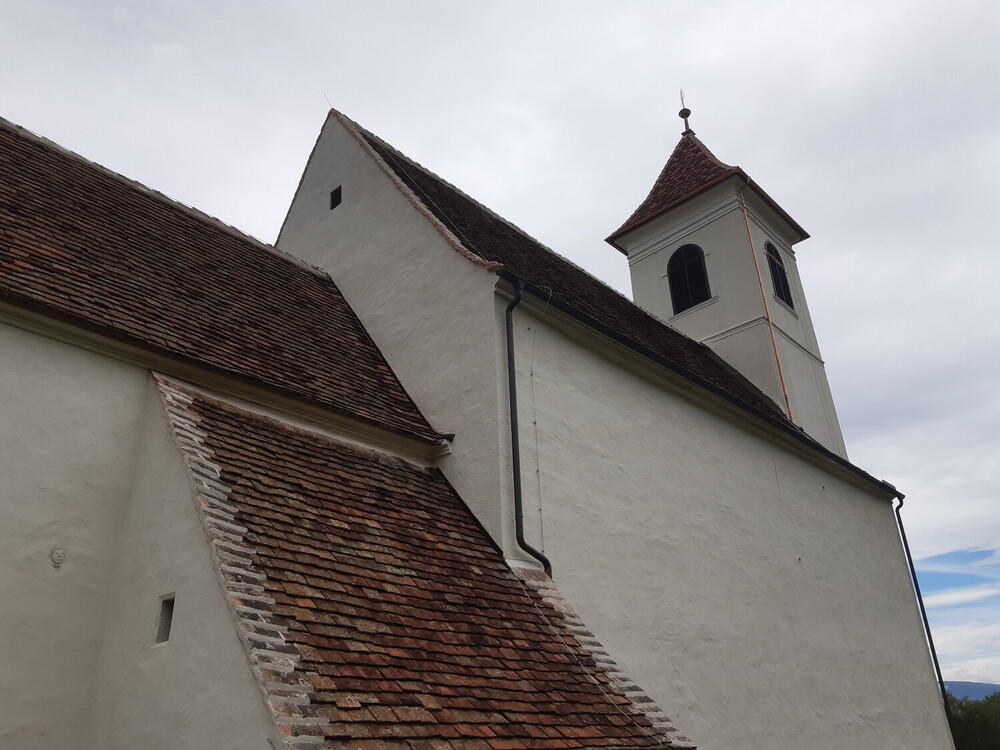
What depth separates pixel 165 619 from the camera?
473 centimetres

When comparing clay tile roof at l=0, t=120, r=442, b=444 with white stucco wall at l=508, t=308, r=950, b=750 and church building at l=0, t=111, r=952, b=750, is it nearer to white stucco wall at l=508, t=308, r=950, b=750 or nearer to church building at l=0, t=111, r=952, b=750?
church building at l=0, t=111, r=952, b=750

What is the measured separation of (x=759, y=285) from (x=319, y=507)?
13170 mm

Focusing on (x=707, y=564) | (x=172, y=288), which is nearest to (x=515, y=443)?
(x=707, y=564)

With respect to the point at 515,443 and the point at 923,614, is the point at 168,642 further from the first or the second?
the point at 923,614

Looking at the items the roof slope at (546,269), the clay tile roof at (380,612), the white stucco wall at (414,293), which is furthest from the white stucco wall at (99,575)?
the roof slope at (546,269)

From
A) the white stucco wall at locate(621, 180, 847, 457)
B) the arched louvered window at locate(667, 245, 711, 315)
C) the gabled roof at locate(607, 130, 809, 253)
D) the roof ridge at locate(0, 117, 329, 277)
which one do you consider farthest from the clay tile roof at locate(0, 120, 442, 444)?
the gabled roof at locate(607, 130, 809, 253)

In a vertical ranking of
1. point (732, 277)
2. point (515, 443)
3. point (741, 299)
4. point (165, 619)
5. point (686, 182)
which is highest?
point (686, 182)

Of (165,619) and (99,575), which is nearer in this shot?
(165,619)

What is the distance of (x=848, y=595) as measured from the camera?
Answer: 39.1 feet

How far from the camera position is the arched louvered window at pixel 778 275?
57.6 feet

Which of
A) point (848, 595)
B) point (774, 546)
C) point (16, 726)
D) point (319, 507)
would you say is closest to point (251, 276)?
point (319, 507)

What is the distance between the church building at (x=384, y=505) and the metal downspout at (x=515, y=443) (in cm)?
3

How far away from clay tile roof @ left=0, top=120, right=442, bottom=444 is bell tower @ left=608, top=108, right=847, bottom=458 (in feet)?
31.5

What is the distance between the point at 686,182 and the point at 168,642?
17018mm
